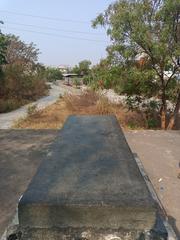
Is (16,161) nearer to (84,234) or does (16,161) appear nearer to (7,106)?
(84,234)

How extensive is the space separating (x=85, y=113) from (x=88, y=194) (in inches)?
347

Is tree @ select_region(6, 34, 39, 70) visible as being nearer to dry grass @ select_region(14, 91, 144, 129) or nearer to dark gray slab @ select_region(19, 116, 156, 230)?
Answer: dry grass @ select_region(14, 91, 144, 129)

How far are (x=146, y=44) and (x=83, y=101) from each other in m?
5.25

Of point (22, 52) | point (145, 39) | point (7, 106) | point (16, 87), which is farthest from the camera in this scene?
point (22, 52)

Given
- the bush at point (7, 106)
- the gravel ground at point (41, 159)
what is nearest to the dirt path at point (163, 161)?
the gravel ground at point (41, 159)

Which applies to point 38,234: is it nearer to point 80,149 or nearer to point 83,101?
point 80,149

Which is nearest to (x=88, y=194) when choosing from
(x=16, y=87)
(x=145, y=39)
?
(x=145, y=39)

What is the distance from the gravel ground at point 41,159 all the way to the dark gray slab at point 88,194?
1.24 m

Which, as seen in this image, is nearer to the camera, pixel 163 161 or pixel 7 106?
pixel 163 161

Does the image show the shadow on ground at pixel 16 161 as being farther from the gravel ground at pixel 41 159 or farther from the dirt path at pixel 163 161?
the dirt path at pixel 163 161

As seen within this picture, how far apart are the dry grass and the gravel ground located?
75.2 inches

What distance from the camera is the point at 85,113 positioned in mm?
10547

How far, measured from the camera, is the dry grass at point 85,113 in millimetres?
9000

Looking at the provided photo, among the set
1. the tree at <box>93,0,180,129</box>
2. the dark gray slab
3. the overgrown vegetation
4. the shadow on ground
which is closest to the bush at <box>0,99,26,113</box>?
the overgrown vegetation
